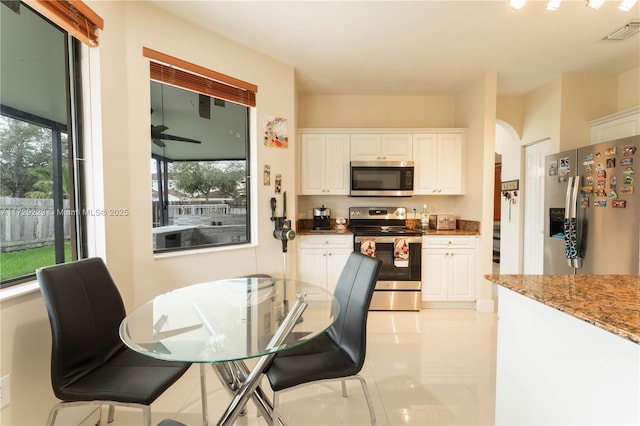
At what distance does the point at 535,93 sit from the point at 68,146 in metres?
4.93

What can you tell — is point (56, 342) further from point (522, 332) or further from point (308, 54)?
point (308, 54)

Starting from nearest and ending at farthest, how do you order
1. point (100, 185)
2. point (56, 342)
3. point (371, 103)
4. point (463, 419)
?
point (56, 342)
point (463, 419)
point (100, 185)
point (371, 103)

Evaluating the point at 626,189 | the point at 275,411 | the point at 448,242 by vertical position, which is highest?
the point at 626,189

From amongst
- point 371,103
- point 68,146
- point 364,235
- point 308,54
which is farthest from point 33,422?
point 371,103

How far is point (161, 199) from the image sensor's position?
91.6 inches

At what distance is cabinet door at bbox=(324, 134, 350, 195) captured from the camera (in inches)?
143

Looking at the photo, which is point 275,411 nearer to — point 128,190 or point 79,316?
point 79,316

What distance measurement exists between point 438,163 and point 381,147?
76cm

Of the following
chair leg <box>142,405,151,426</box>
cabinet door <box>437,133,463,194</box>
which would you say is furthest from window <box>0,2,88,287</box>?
cabinet door <box>437,133,463,194</box>

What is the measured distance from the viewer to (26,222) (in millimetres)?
1429

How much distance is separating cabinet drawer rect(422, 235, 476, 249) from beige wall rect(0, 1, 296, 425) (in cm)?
203

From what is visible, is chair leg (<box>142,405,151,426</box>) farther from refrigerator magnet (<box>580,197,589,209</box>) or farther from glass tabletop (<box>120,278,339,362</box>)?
refrigerator magnet (<box>580,197,589,209</box>)

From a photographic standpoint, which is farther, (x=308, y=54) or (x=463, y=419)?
(x=308, y=54)

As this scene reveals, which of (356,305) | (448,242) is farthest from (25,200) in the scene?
(448,242)
